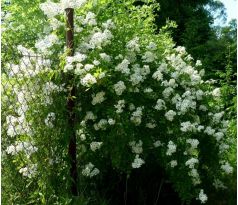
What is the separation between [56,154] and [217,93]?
165 centimetres

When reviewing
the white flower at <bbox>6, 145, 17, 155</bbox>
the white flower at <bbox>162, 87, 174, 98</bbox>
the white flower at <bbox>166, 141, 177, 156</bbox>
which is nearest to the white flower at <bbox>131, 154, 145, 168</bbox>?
the white flower at <bbox>166, 141, 177, 156</bbox>

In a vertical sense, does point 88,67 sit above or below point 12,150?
above

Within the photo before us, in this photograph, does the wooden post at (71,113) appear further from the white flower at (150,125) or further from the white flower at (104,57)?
the white flower at (150,125)

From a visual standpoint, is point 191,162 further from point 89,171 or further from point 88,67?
point 88,67

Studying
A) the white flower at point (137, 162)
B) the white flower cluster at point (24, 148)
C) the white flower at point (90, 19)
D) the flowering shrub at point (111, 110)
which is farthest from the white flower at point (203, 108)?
the white flower cluster at point (24, 148)

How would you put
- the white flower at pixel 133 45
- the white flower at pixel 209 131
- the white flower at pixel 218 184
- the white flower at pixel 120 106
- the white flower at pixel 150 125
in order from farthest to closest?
the white flower at pixel 218 184 < the white flower at pixel 209 131 < the white flower at pixel 133 45 < the white flower at pixel 150 125 < the white flower at pixel 120 106

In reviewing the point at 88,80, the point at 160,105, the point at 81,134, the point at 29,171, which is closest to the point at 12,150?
the point at 29,171

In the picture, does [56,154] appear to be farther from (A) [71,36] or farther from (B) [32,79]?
(A) [71,36]

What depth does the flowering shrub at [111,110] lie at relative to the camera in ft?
11.9

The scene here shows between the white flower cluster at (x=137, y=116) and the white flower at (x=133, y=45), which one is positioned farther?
the white flower at (x=133, y=45)

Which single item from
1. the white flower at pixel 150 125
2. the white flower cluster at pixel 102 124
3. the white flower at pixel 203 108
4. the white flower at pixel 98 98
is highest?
the white flower at pixel 203 108

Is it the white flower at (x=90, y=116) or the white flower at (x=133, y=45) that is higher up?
the white flower at (x=133, y=45)

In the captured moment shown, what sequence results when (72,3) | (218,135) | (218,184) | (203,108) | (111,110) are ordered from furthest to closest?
(218,184) → (203,108) → (218,135) → (72,3) → (111,110)

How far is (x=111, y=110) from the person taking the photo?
12.3 ft
